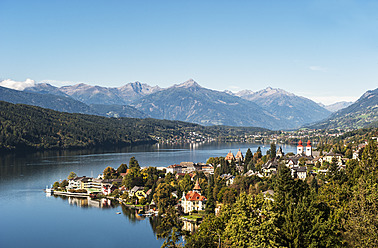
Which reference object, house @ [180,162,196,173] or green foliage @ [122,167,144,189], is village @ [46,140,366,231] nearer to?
green foliage @ [122,167,144,189]

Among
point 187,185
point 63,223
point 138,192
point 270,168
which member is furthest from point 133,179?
point 270,168

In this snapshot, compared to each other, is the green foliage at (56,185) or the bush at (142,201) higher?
the green foliage at (56,185)

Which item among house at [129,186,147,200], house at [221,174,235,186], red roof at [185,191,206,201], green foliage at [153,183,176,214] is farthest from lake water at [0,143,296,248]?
house at [221,174,235,186]

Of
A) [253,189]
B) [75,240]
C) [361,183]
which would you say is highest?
[361,183]

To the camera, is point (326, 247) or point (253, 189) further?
point (253, 189)

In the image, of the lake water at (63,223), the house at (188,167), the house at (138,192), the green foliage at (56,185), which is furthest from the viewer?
the house at (188,167)

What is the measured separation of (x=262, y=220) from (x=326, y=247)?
16.9 ft

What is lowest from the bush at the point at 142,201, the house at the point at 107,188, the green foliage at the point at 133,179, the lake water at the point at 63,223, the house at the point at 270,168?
the lake water at the point at 63,223

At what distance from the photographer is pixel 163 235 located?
142 ft

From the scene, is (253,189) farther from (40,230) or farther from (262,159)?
(40,230)

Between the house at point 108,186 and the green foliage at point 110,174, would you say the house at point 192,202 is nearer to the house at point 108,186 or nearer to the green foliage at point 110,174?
the house at point 108,186

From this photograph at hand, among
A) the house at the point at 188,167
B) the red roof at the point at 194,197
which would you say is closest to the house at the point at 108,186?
the house at the point at 188,167

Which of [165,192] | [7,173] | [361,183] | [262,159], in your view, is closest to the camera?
[361,183]

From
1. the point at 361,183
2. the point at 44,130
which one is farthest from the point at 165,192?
the point at 44,130
